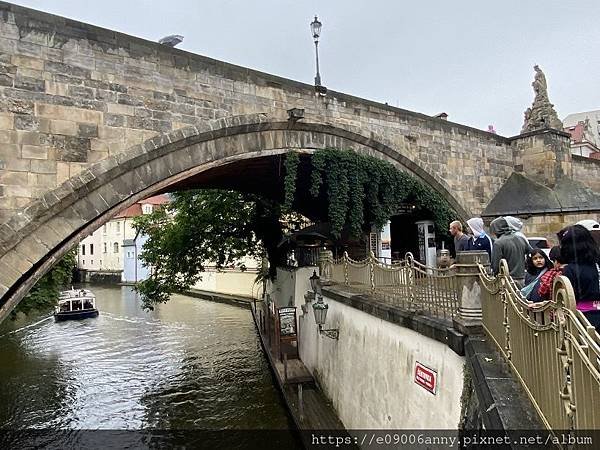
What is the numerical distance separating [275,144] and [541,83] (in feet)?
32.2

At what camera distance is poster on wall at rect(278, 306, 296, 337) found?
13000 mm

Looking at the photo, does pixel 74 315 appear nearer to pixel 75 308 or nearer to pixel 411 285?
pixel 75 308

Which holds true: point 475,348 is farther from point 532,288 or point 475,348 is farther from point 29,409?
point 29,409

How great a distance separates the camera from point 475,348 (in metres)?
3.89

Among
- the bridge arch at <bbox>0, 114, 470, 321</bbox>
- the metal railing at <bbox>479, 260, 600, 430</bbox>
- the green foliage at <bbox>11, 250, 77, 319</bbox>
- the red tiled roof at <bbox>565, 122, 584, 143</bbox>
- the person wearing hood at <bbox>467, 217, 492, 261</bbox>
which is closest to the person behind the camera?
the metal railing at <bbox>479, 260, 600, 430</bbox>

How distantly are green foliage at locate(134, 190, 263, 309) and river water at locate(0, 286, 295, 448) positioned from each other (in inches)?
102

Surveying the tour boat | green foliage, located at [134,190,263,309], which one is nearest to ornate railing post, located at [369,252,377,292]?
green foliage, located at [134,190,263,309]

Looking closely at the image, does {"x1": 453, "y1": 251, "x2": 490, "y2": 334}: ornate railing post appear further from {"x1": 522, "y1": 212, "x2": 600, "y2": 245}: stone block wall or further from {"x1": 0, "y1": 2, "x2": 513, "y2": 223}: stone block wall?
{"x1": 522, "y1": 212, "x2": 600, "y2": 245}: stone block wall

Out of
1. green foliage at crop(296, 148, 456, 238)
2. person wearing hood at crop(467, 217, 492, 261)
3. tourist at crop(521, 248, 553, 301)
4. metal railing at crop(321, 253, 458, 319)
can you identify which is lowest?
metal railing at crop(321, 253, 458, 319)

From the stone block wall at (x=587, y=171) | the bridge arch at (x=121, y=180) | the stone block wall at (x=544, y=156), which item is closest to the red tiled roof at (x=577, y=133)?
the stone block wall at (x=587, y=171)

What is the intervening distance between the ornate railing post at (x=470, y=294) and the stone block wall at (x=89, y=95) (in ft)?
18.4

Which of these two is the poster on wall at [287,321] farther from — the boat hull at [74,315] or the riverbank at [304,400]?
the boat hull at [74,315]

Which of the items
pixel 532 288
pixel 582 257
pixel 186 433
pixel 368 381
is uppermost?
pixel 582 257

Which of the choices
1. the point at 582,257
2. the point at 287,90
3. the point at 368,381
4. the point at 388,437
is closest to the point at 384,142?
the point at 287,90
